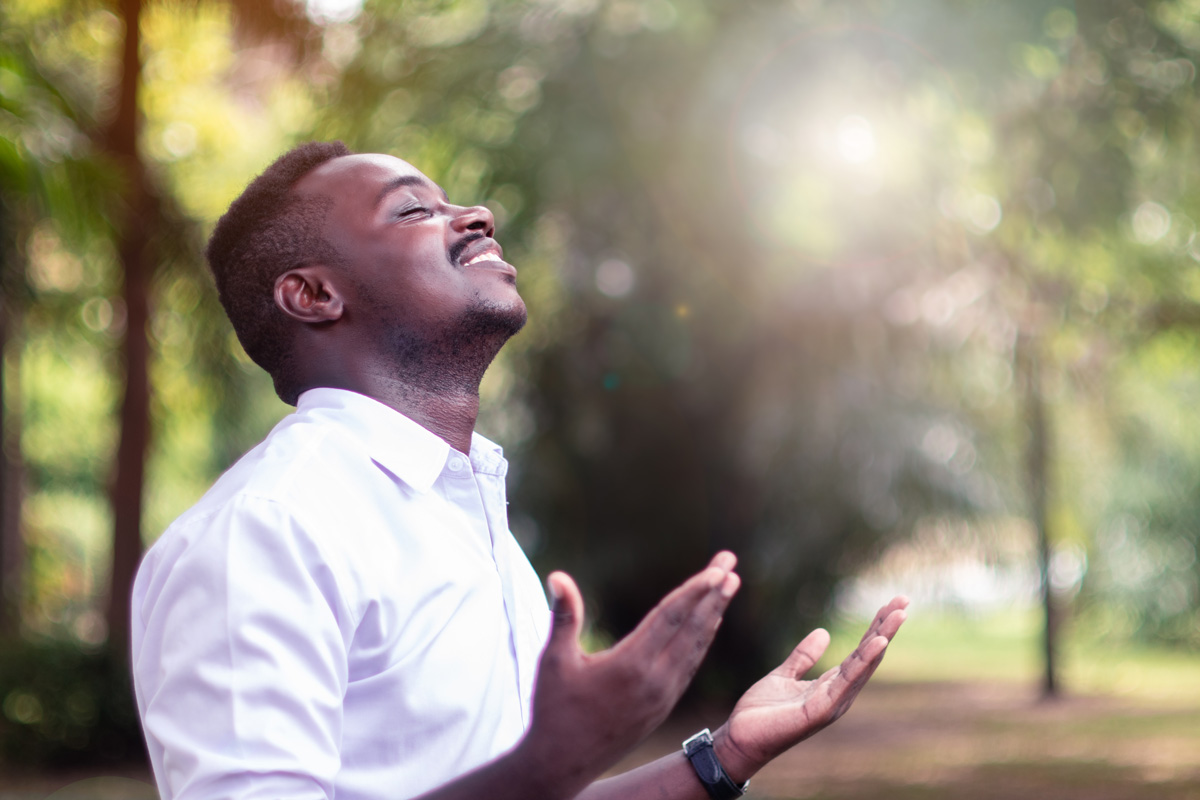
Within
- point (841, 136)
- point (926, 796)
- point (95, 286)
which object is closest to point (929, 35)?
point (841, 136)

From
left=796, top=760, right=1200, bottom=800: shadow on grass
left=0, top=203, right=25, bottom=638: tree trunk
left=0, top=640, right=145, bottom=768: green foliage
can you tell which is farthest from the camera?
left=0, top=203, right=25, bottom=638: tree trunk

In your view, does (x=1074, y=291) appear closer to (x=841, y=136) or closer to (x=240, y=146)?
(x=841, y=136)

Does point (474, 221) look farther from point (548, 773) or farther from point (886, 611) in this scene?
point (548, 773)

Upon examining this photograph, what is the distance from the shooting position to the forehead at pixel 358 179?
2141 millimetres

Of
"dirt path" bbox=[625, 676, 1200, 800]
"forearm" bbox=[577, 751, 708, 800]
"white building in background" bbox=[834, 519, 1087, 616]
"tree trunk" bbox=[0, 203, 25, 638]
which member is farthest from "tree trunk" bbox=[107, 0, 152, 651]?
"forearm" bbox=[577, 751, 708, 800]

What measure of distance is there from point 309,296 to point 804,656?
3.65 ft

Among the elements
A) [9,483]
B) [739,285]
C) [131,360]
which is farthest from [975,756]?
[9,483]

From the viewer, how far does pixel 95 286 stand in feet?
40.8

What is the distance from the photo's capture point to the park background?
7992 mm

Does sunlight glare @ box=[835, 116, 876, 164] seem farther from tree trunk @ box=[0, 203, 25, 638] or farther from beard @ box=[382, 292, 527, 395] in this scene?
tree trunk @ box=[0, 203, 25, 638]

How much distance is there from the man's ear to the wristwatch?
3.24 feet

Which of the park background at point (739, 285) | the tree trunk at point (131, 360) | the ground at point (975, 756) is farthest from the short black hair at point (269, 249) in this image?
the tree trunk at point (131, 360)

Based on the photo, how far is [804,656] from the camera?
1.95 metres

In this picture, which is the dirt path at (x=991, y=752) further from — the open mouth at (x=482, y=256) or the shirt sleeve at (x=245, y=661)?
the shirt sleeve at (x=245, y=661)
